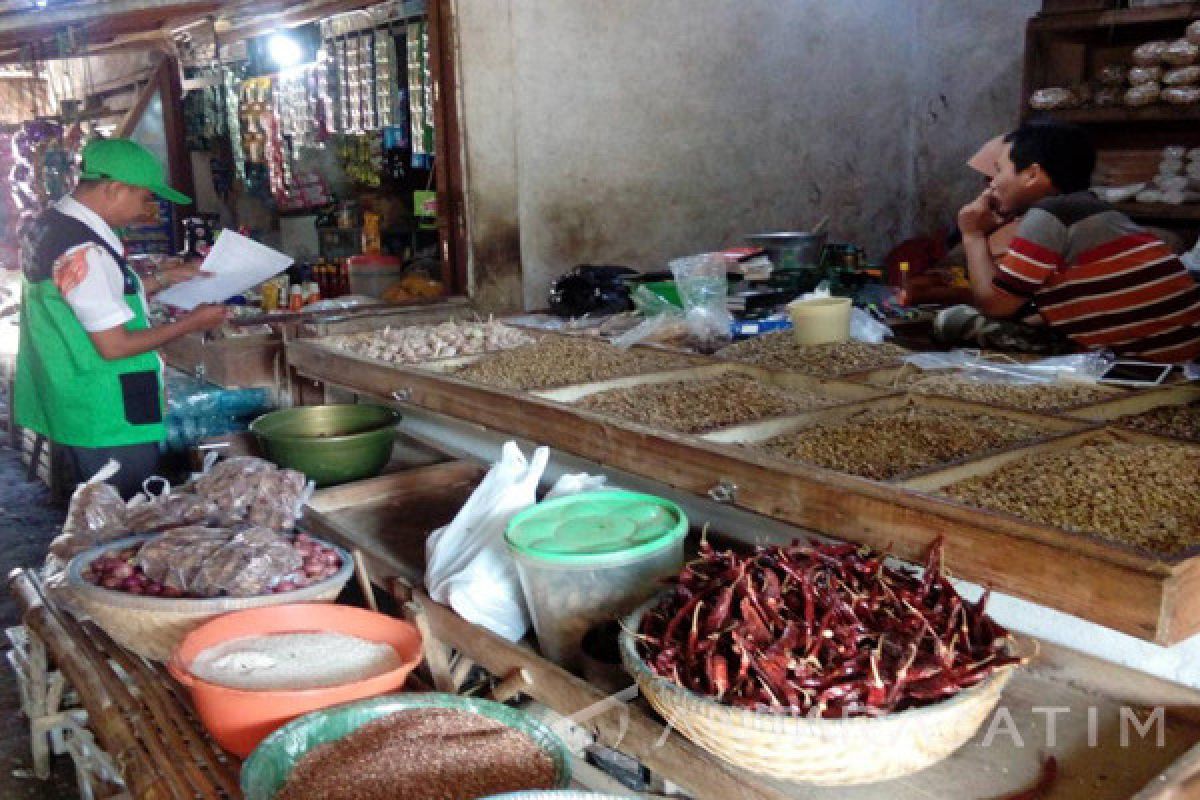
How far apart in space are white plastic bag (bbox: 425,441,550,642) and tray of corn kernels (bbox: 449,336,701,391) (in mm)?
527

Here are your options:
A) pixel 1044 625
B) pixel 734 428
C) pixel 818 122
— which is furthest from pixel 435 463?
pixel 818 122

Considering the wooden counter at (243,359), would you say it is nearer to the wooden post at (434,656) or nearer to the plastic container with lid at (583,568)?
the wooden post at (434,656)

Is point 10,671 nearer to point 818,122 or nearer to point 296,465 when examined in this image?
point 296,465

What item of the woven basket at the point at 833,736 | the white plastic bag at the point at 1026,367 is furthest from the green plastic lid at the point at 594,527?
the white plastic bag at the point at 1026,367

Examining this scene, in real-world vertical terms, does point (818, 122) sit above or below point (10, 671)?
above

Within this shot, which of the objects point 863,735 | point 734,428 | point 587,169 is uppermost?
point 587,169

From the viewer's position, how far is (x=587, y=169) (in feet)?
15.1

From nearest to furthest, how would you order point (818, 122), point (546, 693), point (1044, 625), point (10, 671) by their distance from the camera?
point (546, 693)
point (1044, 625)
point (10, 671)
point (818, 122)

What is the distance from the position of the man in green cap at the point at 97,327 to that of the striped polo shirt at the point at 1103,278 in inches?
103

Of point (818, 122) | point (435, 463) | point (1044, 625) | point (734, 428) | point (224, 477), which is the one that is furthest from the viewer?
point (818, 122)

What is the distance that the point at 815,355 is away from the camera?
109 inches

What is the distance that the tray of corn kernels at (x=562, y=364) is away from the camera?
2711 mm

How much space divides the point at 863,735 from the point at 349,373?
2.34 m

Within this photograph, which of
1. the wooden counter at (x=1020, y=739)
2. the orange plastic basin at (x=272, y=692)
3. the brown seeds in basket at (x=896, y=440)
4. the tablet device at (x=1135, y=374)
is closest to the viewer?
the wooden counter at (x=1020, y=739)
